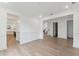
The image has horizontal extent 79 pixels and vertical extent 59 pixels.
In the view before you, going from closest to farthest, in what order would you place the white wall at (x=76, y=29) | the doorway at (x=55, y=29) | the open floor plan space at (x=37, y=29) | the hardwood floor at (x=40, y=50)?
the hardwood floor at (x=40, y=50) < the open floor plan space at (x=37, y=29) < the white wall at (x=76, y=29) < the doorway at (x=55, y=29)

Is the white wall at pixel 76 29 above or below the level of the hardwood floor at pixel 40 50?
above

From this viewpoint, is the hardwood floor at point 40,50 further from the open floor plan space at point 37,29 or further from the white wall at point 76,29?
the white wall at point 76,29

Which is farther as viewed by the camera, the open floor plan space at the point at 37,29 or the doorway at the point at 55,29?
the doorway at the point at 55,29

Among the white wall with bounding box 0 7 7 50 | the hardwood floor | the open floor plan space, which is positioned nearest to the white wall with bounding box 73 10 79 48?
the open floor plan space

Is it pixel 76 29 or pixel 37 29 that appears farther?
pixel 37 29

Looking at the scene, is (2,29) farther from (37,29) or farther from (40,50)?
(37,29)

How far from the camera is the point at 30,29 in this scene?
7914 millimetres

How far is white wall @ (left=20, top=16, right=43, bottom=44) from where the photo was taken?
22.7 ft

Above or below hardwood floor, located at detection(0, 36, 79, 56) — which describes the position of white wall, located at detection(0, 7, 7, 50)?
above

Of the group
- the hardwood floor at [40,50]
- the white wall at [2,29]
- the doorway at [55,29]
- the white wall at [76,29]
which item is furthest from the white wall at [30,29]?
the white wall at [76,29]

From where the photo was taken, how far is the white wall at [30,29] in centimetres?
693

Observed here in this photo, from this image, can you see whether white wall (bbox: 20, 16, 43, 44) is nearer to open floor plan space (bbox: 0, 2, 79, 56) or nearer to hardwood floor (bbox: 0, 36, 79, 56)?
open floor plan space (bbox: 0, 2, 79, 56)

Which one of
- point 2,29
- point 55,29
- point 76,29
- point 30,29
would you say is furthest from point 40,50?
point 55,29

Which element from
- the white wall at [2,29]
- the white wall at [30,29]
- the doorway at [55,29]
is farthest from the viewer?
the doorway at [55,29]
